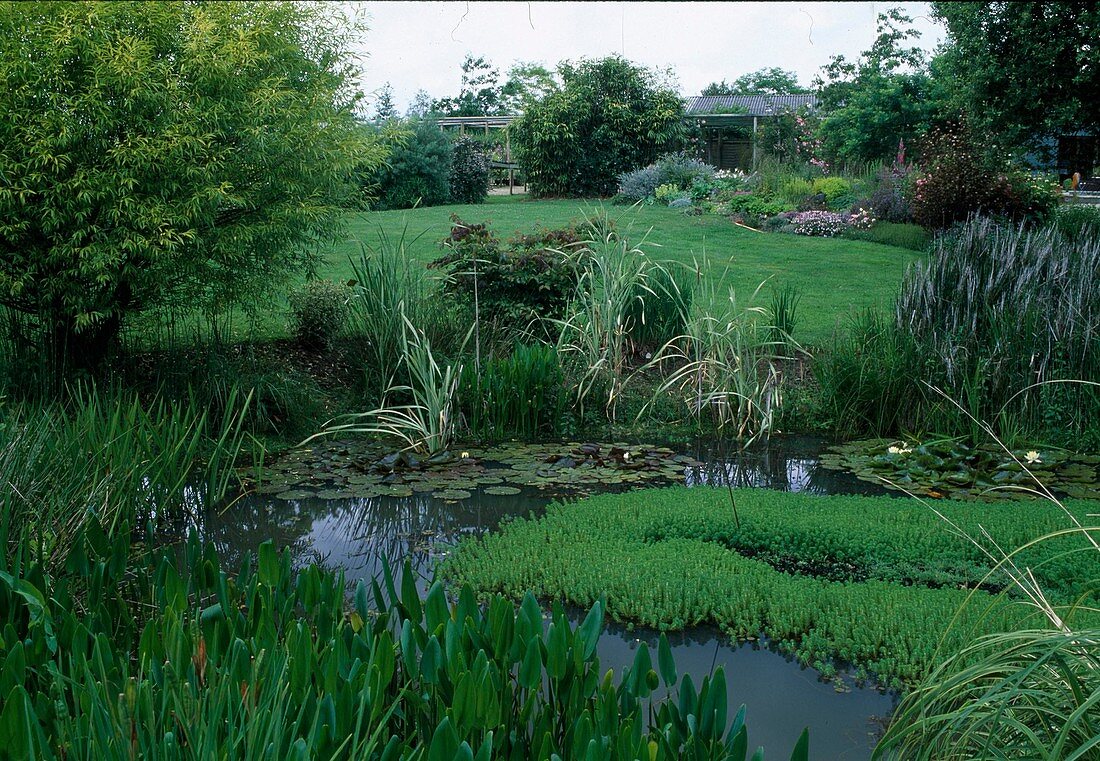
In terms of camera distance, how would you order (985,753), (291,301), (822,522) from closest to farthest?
(985,753) < (822,522) < (291,301)

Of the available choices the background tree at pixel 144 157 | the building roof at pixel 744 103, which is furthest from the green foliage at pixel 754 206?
the building roof at pixel 744 103

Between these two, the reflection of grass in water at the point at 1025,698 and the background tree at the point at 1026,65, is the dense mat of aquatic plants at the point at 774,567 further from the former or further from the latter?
the background tree at the point at 1026,65

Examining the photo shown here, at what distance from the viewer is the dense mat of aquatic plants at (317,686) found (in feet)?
6.39

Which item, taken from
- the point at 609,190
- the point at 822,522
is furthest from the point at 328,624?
the point at 609,190

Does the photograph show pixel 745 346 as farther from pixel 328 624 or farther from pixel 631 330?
pixel 328 624

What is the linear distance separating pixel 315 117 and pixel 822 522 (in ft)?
14.1

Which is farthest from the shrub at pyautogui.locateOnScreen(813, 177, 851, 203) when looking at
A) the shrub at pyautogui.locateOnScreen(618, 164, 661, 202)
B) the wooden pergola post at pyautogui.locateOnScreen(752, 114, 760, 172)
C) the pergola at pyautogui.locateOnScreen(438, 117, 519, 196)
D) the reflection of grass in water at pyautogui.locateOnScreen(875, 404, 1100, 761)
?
the reflection of grass in water at pyautogui.locateOnScreen(875, 404, 1100, 761)

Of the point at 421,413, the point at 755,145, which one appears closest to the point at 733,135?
the point at 755,145

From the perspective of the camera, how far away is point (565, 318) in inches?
298

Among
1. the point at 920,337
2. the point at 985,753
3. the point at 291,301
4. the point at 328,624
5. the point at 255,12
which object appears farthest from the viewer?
the point at 291,301

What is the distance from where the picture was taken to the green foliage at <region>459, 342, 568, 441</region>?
6.54 metres

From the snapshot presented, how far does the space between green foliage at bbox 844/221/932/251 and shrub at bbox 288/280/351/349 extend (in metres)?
9.52

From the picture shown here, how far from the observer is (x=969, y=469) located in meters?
5.64

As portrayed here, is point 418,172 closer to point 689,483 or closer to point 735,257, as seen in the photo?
point 735,257
